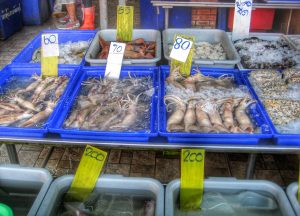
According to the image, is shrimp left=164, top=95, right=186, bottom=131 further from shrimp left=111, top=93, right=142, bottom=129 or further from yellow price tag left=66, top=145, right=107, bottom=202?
yellow price tag left=66, top=145, right=107, bottom=202

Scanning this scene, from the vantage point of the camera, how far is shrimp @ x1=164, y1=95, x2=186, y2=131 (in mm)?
2244

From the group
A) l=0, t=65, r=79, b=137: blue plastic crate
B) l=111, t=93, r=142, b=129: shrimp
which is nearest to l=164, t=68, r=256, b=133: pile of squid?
l=111, t=93, r=142, b=129: shrimp

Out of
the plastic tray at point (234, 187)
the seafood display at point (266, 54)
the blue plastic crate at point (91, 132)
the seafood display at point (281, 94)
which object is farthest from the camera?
the seafood display at point (266, 54)

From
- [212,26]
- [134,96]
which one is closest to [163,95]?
[134,96]

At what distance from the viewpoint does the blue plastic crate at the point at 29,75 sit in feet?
7.13

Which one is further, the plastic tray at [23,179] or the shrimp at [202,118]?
the shrimp at [202,118]

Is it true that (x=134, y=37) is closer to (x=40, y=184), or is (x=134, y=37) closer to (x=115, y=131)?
(x=115, y=131)

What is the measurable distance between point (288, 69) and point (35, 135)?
2244 millimetres

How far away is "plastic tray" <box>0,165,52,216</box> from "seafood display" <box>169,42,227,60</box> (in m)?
1.96

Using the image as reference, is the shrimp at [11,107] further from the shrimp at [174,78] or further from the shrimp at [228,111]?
the shrimp at [228,111]

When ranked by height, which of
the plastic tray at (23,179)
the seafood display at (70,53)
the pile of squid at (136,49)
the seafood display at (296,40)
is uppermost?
the seafood display at (296,40)

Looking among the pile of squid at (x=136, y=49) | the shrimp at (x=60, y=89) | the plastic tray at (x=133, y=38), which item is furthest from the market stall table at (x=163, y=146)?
the pile of squid at (x=136, y=49)

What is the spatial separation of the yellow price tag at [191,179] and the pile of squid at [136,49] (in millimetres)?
1497

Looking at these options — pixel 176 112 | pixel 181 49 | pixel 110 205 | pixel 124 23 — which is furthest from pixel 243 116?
pixel 124 23
